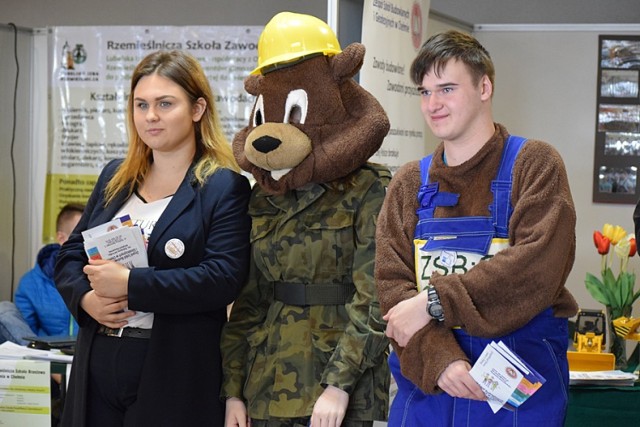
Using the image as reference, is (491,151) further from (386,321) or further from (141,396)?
(141,396)

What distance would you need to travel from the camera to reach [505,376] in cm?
181

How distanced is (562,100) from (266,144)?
3062 mm

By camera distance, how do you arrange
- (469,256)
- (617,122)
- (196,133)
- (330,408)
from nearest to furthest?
1. (469,256)
2. (330,408)
3. (196,133)
4. (617,122)

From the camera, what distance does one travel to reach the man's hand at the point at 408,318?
6.14 ft

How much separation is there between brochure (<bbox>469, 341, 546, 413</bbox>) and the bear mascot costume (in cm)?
36

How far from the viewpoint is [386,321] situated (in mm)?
2070

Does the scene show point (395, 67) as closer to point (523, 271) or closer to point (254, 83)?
point (254, 83)

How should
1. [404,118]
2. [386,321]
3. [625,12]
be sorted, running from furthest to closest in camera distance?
[625,12] → [404,118] → [386,321]

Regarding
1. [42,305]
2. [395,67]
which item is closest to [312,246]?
[395,67]

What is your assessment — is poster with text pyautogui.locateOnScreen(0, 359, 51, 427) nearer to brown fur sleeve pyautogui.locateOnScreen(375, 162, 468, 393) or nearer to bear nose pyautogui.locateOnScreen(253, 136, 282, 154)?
bear nose pyautogui.locateOnScreen(253, 136, 282, 154)

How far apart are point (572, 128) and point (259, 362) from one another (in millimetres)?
3137

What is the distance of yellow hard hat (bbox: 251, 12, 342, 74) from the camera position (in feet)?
7.55

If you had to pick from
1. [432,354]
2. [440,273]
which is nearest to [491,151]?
[440,273]

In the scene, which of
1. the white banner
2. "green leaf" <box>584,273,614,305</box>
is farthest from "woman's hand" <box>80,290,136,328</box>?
"green leaf" <box>584,273,614,305</box>
